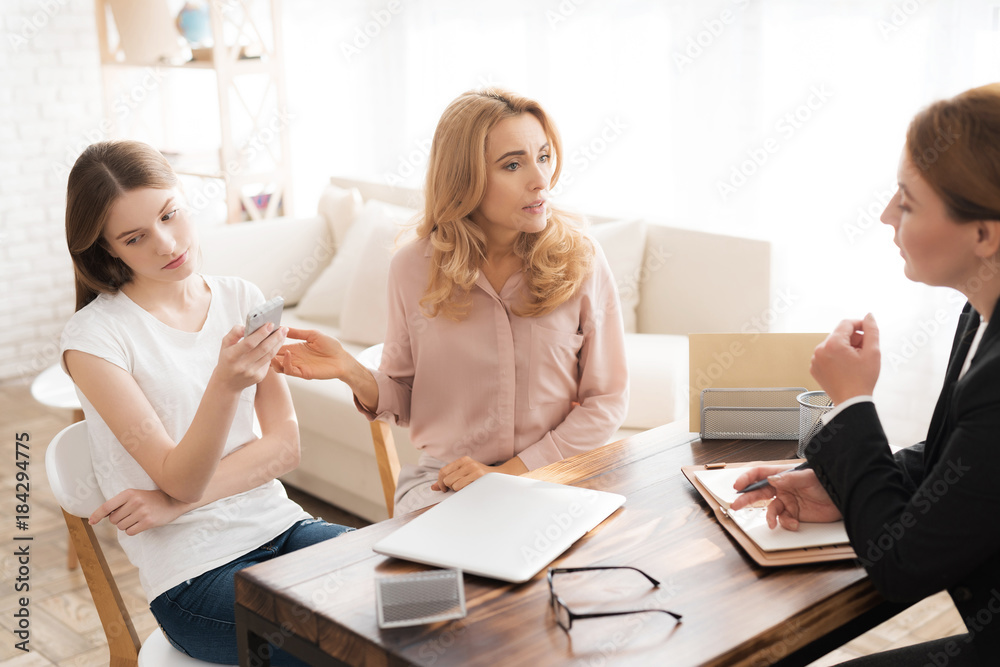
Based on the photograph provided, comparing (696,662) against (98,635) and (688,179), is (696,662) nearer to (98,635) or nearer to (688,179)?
(98,635)

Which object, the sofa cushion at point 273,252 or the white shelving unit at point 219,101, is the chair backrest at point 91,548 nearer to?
the sofa cushion at point 273,252

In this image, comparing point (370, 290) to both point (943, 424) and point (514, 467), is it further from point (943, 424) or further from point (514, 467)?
point (943, 424)

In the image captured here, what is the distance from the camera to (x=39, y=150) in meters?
4.36

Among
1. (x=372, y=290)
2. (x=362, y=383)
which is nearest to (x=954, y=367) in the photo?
(x=362, y=383)

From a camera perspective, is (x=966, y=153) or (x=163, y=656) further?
(x=163, y=656)

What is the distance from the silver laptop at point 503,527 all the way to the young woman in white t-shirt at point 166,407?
40 centimetres

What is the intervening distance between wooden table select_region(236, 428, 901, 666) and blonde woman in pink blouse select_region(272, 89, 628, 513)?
498mm

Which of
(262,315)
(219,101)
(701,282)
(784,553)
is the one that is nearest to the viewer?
(784,553)

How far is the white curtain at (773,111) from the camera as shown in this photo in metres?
2.70

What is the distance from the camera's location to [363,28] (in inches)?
196

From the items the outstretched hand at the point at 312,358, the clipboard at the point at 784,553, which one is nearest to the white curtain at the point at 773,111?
the outstretched hand at the point at 312,358

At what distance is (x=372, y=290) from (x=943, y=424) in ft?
7.83

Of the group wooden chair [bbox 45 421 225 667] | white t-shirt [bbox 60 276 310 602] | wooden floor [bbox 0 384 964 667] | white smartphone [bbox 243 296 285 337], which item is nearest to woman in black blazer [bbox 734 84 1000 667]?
white smartphone [bbox 243 296 285 337]

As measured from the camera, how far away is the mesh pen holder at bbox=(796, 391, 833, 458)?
1394mm
